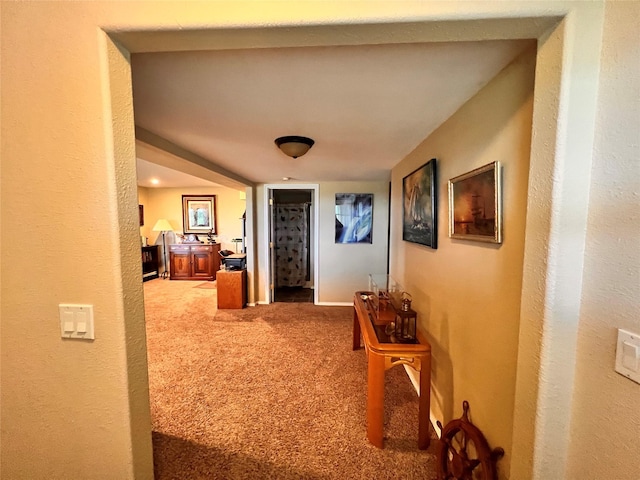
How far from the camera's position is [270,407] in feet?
6.08

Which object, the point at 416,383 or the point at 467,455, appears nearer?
the point at 467,455

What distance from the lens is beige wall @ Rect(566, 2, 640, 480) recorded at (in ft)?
2.03

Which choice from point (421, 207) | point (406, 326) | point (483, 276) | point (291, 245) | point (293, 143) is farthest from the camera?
point (291, 245)

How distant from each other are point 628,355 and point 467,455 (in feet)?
3.20

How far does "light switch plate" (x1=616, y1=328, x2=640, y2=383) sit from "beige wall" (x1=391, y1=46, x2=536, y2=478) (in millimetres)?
353

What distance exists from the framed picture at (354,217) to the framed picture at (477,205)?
2601 mm

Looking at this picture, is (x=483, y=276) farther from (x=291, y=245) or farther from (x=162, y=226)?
(x=162, y=226)

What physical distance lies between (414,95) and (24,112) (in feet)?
5.16

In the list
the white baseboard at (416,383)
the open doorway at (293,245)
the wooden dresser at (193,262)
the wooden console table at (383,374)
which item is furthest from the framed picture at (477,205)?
the wooden dresser at (193,262)

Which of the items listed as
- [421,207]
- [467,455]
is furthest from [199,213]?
[467,455]

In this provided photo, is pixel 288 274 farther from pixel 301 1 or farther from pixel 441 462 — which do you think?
pixel 301 1

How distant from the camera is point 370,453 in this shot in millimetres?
1497

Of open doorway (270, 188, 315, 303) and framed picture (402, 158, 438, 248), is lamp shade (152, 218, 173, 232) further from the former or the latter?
framed picture (402, 158, 438, 248)

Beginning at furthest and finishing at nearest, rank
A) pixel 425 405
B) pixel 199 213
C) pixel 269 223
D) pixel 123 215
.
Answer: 1. pixel 199 213
2. pixel 269 223
3. pixel 425 405
4. pixel 123 215
